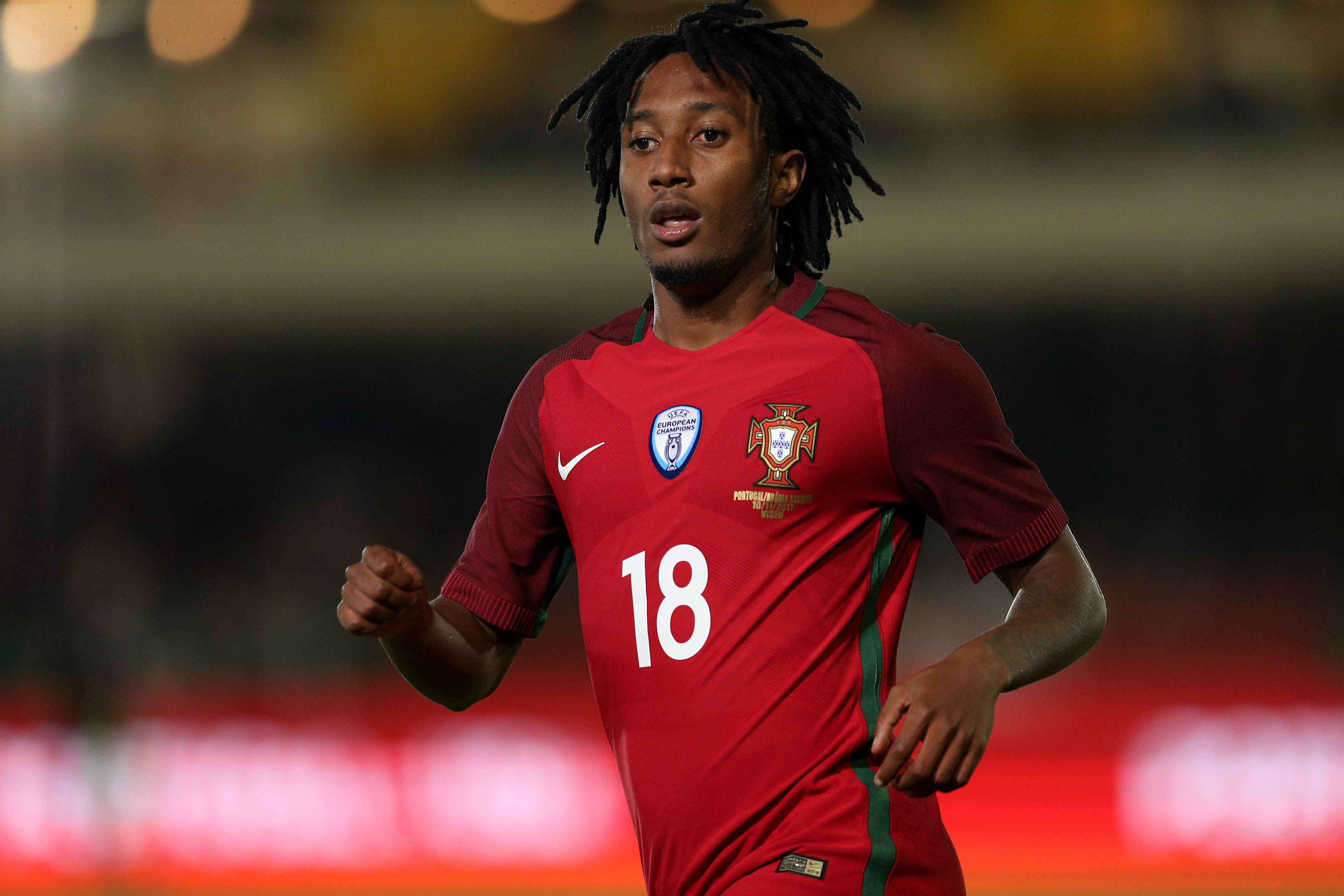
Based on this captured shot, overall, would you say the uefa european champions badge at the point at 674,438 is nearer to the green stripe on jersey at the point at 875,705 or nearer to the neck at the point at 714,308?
the neck at the point at 714,308

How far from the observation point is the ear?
1.92 metres

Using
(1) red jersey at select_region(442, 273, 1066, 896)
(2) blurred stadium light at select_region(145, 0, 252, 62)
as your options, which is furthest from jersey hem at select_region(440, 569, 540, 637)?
(2) blurred stadium light at select_region(145, 0, 252, 62)

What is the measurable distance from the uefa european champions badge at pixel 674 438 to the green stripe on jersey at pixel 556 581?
10.9 inches

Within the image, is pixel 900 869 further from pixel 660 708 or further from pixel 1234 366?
pixel 1234 366

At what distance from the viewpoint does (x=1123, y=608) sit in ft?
17.4

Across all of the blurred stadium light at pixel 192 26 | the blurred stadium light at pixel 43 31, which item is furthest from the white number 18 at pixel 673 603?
the blurred stadium light at pixel 192 26

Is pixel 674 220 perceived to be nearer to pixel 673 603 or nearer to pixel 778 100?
pixel 778 100

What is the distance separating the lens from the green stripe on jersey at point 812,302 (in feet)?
5.95

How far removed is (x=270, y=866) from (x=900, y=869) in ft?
11.4

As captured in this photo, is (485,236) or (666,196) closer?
(666,196)

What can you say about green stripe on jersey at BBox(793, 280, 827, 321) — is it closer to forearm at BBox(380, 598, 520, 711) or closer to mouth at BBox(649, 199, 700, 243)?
mouth at BBox(649, 199, 700, 243)

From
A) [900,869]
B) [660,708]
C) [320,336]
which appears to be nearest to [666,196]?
[660,708]

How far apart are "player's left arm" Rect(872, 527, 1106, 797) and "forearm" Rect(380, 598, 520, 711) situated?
63 centimetres

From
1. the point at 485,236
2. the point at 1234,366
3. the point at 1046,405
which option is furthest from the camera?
the point at 485,236
